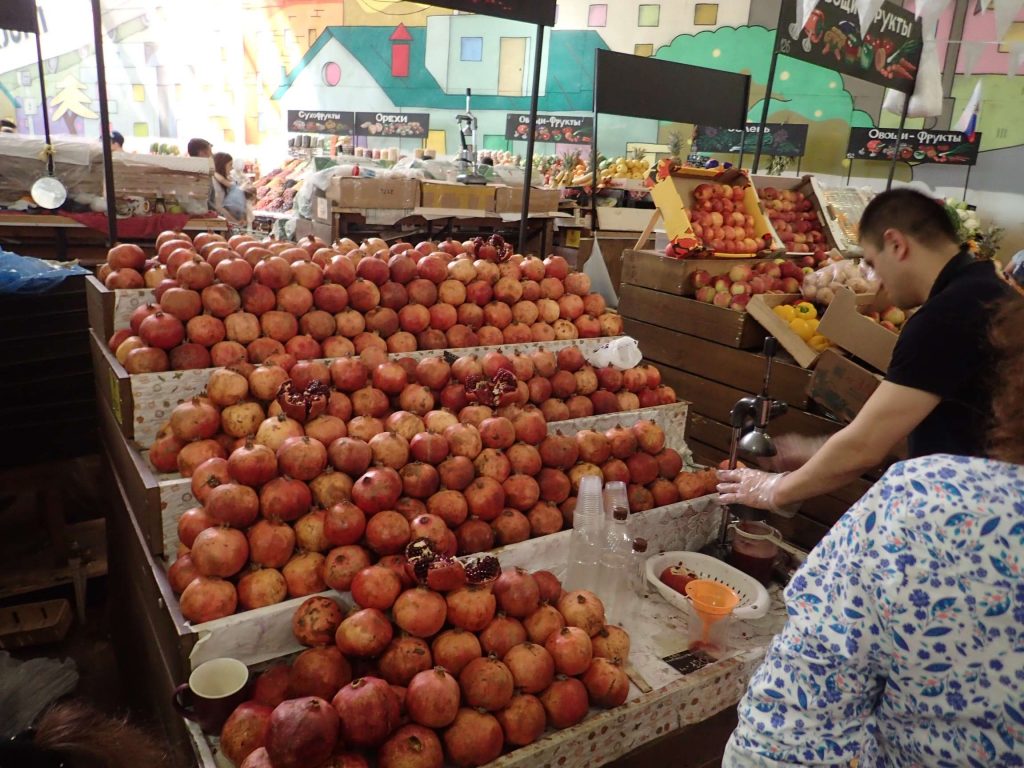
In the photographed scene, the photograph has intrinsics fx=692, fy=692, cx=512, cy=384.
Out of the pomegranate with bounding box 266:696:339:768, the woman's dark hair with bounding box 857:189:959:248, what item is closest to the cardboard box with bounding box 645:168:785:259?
the woman's dark hair with bounding box 857:189:959:248

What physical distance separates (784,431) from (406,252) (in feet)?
7.81

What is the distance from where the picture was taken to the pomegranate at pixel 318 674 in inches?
63.1

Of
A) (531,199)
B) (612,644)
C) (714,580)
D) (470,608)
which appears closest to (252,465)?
(470,608)

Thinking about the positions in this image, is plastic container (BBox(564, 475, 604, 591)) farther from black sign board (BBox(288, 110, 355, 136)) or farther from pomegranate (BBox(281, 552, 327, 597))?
black sign board (BBox(288, 110, 355, 136))

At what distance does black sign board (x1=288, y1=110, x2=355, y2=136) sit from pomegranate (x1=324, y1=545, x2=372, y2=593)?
41.5 feet

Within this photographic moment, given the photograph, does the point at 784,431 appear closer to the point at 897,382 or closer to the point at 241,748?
the point at 897,382

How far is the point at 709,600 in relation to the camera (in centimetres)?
207

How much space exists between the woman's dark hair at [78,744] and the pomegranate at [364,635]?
433 mm

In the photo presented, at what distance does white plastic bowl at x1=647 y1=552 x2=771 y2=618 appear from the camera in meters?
2.14

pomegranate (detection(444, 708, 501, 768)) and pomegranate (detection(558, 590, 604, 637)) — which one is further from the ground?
pomegranate (detection(558, 590, 604, 637))

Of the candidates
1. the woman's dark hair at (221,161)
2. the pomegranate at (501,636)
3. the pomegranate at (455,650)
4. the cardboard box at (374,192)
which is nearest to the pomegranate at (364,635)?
the pomegranate at (455,650)

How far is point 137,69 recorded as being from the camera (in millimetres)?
17812

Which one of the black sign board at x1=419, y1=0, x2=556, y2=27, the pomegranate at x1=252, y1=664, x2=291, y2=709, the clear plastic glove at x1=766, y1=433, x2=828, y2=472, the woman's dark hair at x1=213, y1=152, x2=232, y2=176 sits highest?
the black sign board at x1=419, y1=0, x2=556, y2=27

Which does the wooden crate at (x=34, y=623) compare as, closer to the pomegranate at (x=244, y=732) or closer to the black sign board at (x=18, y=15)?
the pomegranate at (x=244, y=732)
